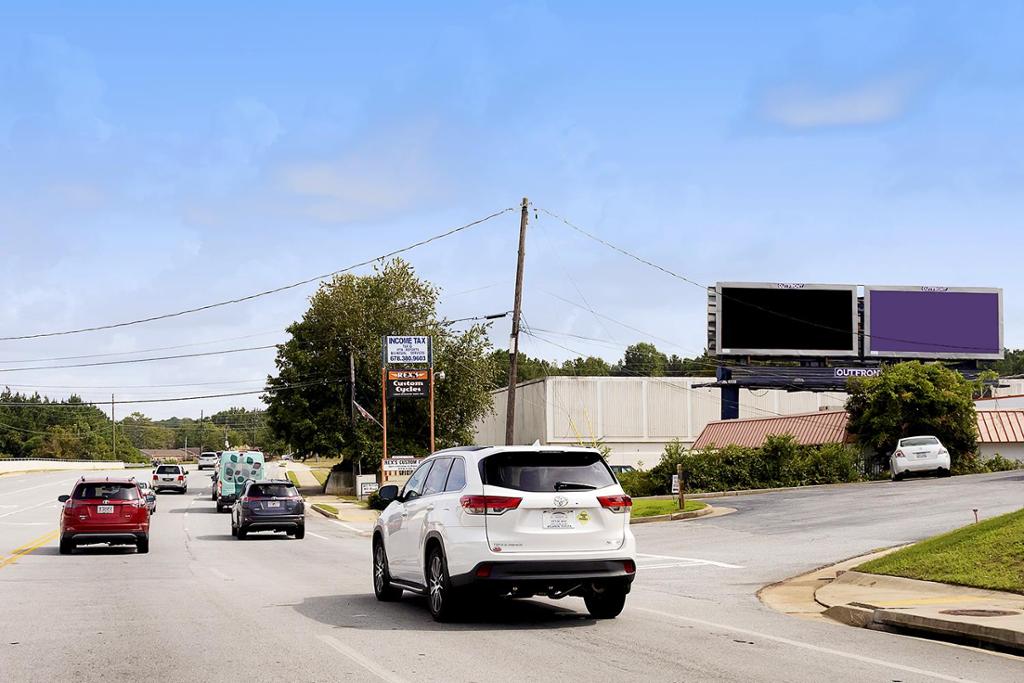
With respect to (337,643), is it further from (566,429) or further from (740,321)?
(566,429)

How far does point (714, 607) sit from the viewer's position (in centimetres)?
1461

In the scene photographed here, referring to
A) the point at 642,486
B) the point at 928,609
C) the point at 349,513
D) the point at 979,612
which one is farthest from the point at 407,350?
the point at 979,612

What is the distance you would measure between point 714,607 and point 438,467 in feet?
13.6

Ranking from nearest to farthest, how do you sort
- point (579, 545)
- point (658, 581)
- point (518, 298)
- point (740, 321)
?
point (579, 545), point (658, 581), point (518, 298), point (740, 321)

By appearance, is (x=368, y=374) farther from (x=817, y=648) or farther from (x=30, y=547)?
(x=817, y=648)

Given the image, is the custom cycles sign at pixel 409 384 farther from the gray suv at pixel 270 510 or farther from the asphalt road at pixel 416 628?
the asphalt road at pixel 416 628

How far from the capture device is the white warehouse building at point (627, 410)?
78062 mm

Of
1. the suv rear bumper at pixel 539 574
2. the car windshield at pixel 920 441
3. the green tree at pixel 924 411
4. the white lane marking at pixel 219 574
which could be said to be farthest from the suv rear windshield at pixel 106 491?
the green tree at pixel 924 411

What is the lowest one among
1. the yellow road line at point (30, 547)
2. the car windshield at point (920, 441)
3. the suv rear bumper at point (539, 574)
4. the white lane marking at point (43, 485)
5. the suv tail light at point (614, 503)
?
the white lane marking at point (43, 485)

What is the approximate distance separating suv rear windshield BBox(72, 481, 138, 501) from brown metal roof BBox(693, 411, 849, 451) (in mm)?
30425

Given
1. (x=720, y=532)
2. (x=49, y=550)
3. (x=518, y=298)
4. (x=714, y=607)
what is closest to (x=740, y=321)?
(x=518, y=298)

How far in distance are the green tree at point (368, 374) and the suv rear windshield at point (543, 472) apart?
52739mm

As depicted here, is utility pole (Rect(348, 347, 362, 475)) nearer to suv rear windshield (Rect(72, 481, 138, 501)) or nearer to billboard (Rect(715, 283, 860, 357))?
billboard (Rect(715, 283, 860, 357))

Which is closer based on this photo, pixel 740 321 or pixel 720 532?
pixel 720 532
